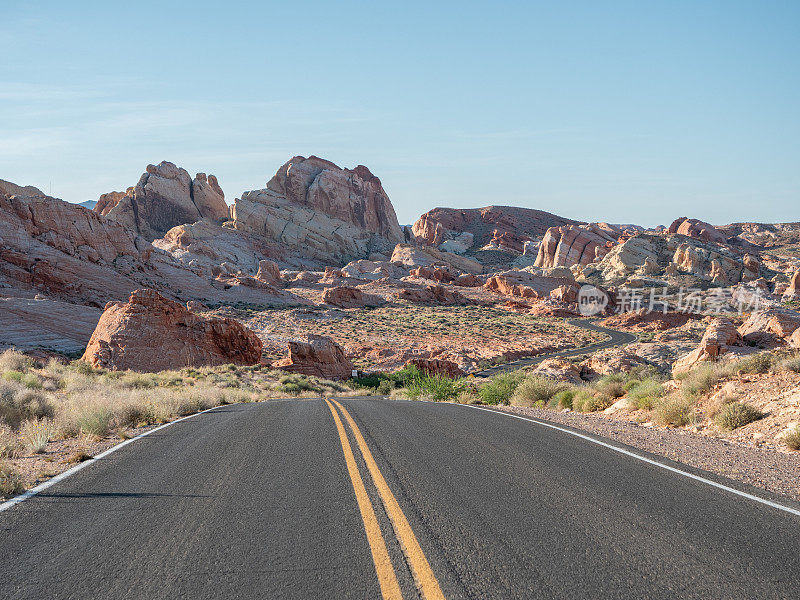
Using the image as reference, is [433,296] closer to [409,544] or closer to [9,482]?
[9,482]

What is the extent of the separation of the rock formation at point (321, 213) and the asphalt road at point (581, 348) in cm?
6167

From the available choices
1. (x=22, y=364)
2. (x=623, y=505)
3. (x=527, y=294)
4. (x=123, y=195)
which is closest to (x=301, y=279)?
(x=527, y=294)

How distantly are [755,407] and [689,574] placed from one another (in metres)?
7.68

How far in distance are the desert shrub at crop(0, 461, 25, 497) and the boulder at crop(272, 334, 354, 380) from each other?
25.0m

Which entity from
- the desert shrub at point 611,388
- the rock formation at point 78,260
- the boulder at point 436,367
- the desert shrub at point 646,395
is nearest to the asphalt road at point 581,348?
the boulder at point 436,367

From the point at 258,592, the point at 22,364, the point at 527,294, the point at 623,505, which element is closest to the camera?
the point at 258,592

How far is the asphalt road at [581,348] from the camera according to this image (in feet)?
121

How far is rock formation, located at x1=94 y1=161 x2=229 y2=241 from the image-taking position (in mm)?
105875

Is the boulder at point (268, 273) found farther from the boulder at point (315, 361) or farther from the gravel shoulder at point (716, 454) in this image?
the gravel shoulder at point (716, 454)

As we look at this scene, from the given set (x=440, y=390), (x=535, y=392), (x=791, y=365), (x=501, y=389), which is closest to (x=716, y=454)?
(x=791, y=365)

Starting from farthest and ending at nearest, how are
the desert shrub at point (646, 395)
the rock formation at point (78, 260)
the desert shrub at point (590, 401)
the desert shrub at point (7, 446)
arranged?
the rock formation at point (78, 260) < the desert shrub at point (590, 401) < the desert shrub at point (646, 395) < the desert shrub at point (7, 446)

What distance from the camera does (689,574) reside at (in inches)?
139

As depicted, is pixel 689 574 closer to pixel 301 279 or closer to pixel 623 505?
pixel 623 505

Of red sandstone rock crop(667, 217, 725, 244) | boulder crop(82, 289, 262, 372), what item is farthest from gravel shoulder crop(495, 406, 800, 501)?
red sandstone rock crop(667, 217, 725, 244)
